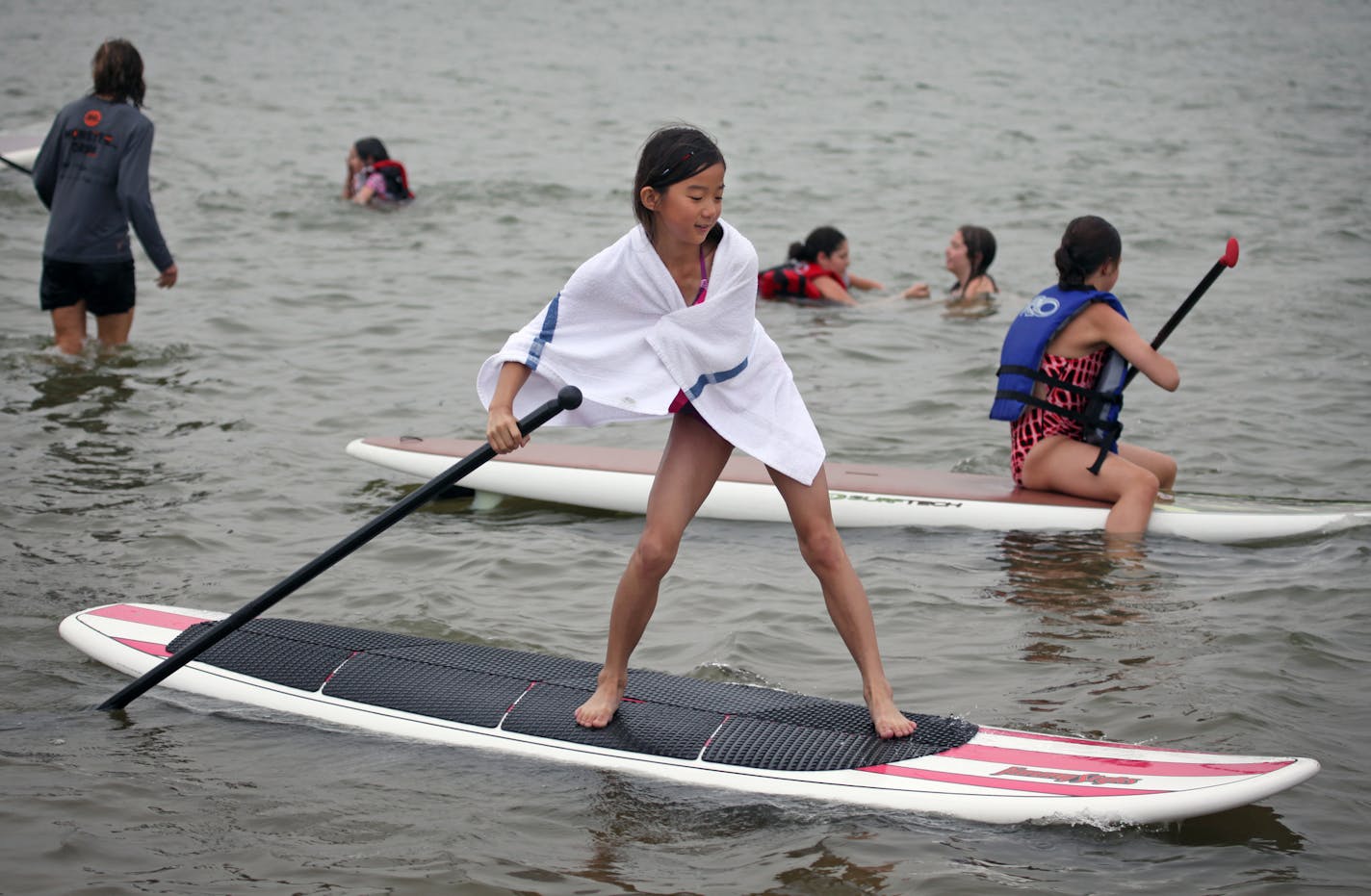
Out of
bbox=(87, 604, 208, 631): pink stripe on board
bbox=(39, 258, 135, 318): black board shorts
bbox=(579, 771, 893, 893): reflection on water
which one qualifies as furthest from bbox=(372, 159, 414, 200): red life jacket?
bbox=(579, 771, 893, 893): reflection on water

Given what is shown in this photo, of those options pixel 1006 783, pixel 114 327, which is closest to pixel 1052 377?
pixel 1006 783

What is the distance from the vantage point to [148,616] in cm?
468

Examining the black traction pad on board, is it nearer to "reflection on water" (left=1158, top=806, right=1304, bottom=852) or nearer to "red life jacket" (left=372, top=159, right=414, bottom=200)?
"reflection on water" (left=1158, top=806, right=1304, bottom=852)

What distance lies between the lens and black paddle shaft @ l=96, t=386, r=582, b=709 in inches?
140

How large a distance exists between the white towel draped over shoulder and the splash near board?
785 mm

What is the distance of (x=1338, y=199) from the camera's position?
576 inches

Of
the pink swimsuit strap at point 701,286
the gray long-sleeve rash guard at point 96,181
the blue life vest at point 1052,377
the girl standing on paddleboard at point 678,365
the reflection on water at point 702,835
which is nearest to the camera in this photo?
the reflection on water at point 702,835

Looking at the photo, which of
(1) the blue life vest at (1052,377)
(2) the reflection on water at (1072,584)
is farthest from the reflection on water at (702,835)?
(1) the blue life vest at (1052,377)

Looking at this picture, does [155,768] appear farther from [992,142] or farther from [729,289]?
[992,142]

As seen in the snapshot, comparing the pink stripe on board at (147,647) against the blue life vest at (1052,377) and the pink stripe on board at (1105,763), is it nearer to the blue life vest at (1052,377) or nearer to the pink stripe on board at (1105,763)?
the pink stripe on board at (1105,763)

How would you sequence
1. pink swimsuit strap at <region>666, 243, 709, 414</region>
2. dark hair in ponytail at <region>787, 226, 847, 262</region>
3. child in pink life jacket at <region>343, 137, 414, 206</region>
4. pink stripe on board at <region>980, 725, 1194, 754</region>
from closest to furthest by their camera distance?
pink swimsuit strap at <region>666, 243, 709, 414</region> → pink stripe on board at <region>980, 725, 1194, 754</region> → dark hair in ponytail at <region>787, 226, 847, 262</region> → child in pink life jacket at <region>343, 137, 414, 206</region>

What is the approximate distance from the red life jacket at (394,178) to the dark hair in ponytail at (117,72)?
5.99m

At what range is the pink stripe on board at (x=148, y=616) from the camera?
15.1 feet

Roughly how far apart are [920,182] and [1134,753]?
1301 cm
